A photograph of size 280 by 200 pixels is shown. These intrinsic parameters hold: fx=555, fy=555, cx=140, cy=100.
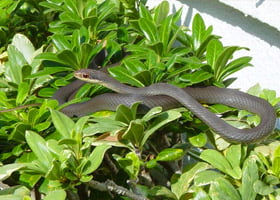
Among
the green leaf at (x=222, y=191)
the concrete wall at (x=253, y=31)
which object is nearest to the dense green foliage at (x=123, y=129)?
the green leaf at (x=222, y=191)

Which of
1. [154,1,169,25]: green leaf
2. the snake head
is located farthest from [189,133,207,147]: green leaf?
[154,1,169,25]: green leaf

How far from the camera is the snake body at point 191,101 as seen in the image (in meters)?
2.46

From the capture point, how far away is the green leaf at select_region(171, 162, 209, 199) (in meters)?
2.26

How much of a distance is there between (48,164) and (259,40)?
1591 millimetres

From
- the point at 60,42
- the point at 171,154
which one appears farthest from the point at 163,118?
the point at 60,42

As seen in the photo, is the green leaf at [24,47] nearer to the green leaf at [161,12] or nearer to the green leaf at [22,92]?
the green leaf at [22,92]

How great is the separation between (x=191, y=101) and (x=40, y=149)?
81 centimetres

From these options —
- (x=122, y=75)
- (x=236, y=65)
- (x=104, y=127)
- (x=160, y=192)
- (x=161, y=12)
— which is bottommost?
(x=160, y=192)

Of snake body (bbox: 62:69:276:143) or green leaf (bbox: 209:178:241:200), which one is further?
snake body (bbox: 62:69:276:143)

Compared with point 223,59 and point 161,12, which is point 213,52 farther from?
point 161,12

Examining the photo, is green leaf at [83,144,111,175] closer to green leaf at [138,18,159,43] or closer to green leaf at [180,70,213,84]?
green leaf at [180,70,213,84]

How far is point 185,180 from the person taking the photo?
2291 millimetres

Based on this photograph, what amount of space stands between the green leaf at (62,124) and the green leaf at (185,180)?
0.50 m

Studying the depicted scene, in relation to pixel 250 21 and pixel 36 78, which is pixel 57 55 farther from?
pixel 250 21
